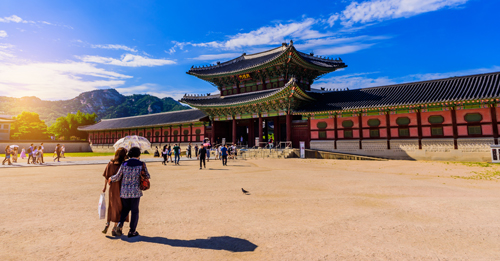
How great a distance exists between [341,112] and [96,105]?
599ft

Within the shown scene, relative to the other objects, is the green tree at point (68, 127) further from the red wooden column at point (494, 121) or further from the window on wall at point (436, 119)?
the red wooden column at point (494, 121)

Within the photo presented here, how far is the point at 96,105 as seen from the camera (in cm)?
16588

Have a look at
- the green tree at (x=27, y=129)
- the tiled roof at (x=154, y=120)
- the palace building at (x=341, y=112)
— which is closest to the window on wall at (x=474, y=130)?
the palace building at (x=341, y=112)

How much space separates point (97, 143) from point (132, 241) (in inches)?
2160

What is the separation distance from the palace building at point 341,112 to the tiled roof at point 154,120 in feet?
1.19

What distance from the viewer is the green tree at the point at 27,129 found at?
56.8m

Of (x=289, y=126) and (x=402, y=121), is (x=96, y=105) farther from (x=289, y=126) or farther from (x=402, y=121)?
(x=402, y=121)

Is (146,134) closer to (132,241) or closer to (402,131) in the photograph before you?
(402,131)

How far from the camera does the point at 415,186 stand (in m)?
9.05

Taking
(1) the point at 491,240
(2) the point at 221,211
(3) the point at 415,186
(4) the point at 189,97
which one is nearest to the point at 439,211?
(1) the point at 491,240

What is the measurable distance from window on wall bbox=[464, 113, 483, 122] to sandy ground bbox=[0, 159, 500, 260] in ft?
47.9

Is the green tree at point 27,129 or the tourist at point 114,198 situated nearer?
the tourist at point 114,198

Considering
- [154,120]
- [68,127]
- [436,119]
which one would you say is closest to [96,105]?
[68,127]

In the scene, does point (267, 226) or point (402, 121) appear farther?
point (402, 121)
